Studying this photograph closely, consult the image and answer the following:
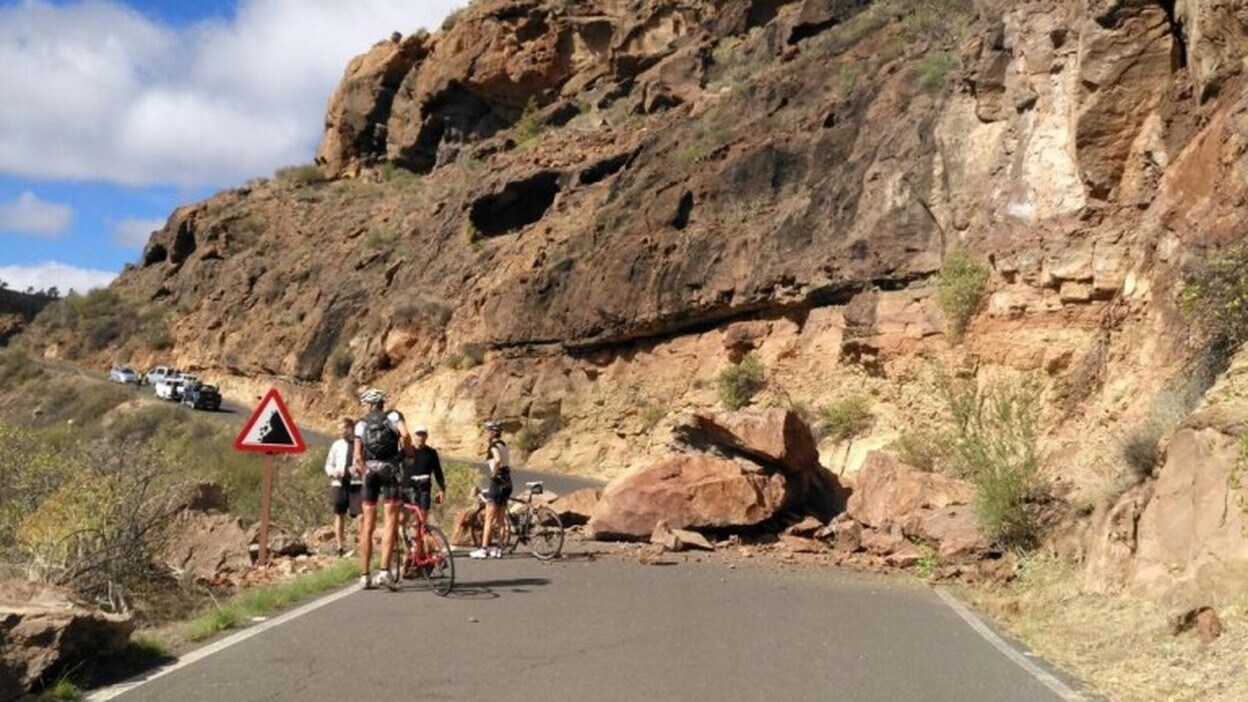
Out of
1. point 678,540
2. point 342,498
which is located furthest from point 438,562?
point 678,540

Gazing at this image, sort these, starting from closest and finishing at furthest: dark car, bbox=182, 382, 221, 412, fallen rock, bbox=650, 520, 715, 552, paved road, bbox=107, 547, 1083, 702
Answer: paved road, bbox=107, 547, 1083, 702
fallen rock, bbox=650, 520, 715, 552
dark car, bbox=182, 382, 221, 412

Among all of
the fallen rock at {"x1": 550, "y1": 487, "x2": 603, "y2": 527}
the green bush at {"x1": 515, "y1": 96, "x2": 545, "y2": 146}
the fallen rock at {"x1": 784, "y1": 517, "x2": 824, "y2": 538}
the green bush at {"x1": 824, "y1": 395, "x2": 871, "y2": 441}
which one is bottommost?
the fallen rock at {"x1": 784, "y1": 517, "x2": 824, "y2": 538}

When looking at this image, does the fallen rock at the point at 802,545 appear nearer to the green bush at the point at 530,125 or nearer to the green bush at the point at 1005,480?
the green bush at the point at 1005,480

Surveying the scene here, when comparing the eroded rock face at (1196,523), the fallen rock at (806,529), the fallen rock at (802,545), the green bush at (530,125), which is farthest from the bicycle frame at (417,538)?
the green bush at (530,125)

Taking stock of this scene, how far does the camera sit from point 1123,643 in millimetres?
7629

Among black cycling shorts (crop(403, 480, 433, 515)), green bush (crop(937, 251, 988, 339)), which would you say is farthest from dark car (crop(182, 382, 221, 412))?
black cycling shorts (crop(403, 480, 433, 515))

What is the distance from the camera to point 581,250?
33.8 m

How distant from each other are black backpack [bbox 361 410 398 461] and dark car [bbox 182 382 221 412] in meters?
36.4

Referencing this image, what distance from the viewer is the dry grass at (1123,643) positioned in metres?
6.36

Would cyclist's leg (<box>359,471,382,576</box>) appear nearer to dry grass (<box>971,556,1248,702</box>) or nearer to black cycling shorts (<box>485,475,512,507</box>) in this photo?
black cycling shorts (<box>485,475,512,507</box>)

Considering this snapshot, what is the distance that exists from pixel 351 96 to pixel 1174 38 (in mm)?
54805

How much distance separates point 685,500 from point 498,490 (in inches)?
121

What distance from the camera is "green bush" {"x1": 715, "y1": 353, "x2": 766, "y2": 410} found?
25.0 meters

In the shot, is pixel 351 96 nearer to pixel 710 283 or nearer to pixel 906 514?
pixel 710 283
